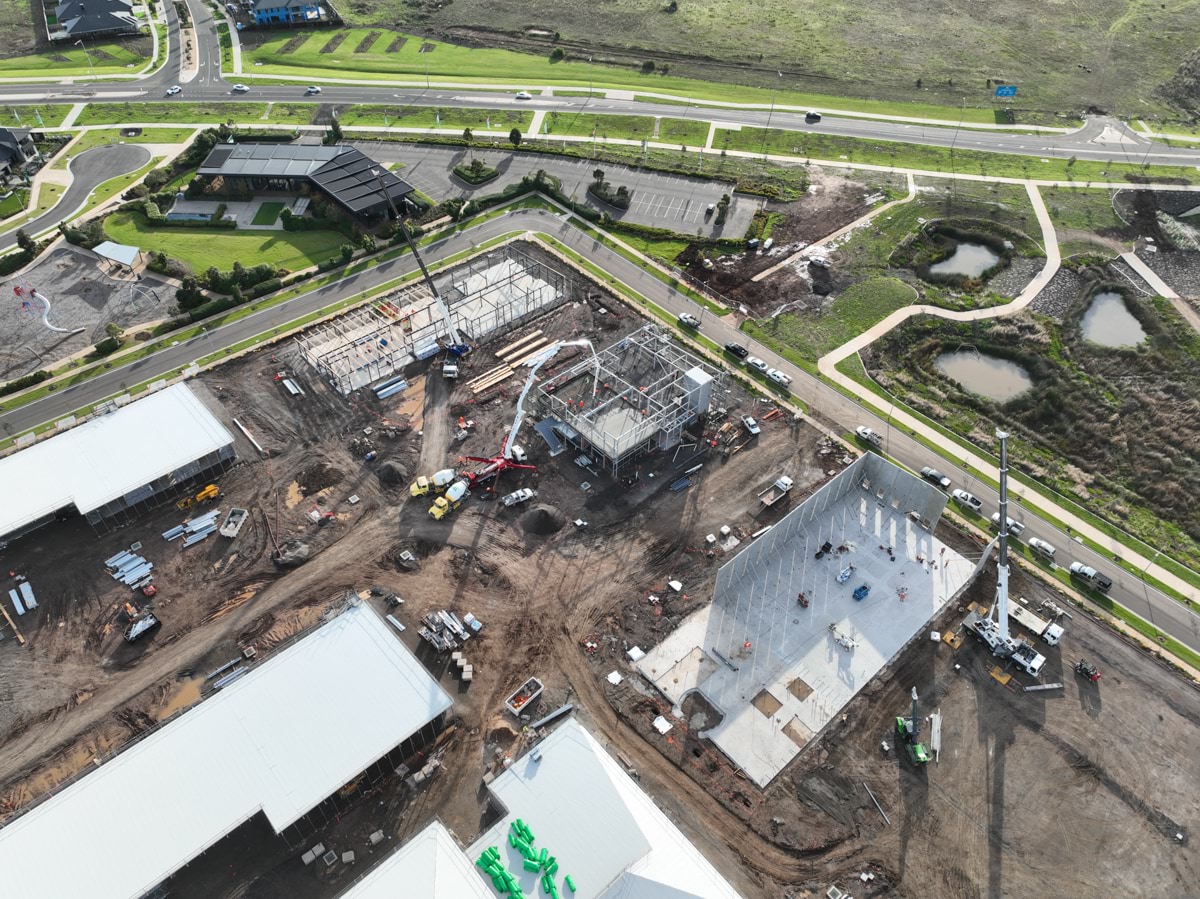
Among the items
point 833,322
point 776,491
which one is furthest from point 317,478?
point 833,322

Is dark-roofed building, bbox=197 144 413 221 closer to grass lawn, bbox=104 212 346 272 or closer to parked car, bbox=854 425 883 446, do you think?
grass lawn, bbox=104 212 346 272

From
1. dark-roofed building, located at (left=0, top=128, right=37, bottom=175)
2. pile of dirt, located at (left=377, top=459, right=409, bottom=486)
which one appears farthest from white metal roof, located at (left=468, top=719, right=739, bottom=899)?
dark-roofed building, located at (left=0, top=128, right=37, bottom=175)

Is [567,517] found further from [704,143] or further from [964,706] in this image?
[704,143]

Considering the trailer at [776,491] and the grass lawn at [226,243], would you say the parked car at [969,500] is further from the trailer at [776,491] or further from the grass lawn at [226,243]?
the grass lawn at [226,243]

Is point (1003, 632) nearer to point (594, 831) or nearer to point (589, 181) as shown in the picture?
point (594, 831)

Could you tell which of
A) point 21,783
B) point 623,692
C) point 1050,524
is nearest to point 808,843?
point 623,692

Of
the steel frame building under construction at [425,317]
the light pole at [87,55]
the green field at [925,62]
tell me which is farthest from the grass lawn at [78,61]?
the steel frame building under construction at [425,317]
